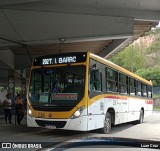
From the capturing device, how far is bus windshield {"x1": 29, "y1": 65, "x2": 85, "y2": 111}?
40.4 ft

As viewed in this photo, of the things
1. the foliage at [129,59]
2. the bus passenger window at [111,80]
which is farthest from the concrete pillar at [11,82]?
the foliage at [129,59]

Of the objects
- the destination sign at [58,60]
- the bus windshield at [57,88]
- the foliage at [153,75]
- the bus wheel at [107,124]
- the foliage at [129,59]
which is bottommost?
the bus wheel at [107,124]

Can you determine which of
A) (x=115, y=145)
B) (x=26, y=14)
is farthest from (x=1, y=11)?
(x=115, y=145)

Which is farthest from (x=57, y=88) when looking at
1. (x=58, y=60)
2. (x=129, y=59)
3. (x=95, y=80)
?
(x=129, y=59)

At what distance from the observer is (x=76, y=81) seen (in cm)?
1248

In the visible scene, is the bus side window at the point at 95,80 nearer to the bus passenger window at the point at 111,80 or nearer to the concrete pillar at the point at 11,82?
the bus passenger window at the point at 111,80

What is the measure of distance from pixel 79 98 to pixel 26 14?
6.35 metres

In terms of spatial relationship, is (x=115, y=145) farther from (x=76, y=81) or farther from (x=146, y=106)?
(x=146, y=106)

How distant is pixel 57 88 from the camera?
12680 mm

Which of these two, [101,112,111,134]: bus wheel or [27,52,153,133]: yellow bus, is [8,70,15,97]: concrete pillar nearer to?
[101,112,111,134]: bus wheel

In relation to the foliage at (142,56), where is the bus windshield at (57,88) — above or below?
below

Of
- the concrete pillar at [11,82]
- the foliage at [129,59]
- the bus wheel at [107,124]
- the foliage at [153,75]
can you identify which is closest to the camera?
the bus wheel at [107,124]

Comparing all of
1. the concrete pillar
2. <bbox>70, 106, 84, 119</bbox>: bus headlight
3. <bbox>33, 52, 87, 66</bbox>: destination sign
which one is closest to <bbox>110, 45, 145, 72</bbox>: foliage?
the concrete pillar

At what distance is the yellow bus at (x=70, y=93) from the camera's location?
12.2 metres
